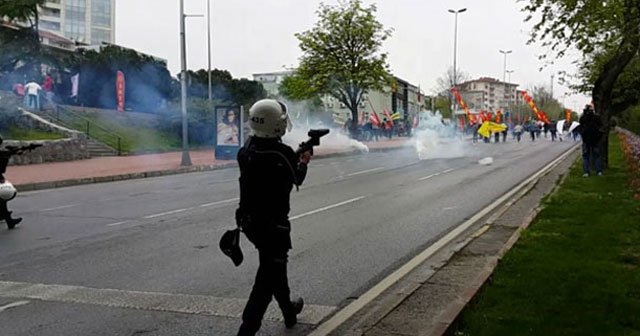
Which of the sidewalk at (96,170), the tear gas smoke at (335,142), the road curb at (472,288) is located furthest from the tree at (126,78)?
the road curb at (472,288)

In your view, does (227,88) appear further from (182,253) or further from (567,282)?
(567,282)

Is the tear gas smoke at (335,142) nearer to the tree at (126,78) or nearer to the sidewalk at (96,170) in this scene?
the tree at (126,78)

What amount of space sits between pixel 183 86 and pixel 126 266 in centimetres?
1996

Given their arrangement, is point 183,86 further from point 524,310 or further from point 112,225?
point 524,310

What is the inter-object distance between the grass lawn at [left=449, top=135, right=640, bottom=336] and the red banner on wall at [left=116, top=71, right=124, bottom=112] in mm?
31671

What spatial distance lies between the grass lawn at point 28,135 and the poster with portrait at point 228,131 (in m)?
6.52

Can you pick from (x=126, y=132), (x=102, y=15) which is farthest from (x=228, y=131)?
A: (x=102, y=15)

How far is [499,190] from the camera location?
1516cm

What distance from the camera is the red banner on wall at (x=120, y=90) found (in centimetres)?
3756

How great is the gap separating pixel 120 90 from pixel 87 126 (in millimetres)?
6563

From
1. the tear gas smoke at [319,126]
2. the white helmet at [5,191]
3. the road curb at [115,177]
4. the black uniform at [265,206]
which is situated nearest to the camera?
the black uniform at [265,206]

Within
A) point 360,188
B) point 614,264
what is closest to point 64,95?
point 360,188

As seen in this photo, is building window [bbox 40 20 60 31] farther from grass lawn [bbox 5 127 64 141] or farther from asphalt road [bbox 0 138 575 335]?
asphalt road [bbox 0 138 575 335]

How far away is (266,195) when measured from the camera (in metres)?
4.46
